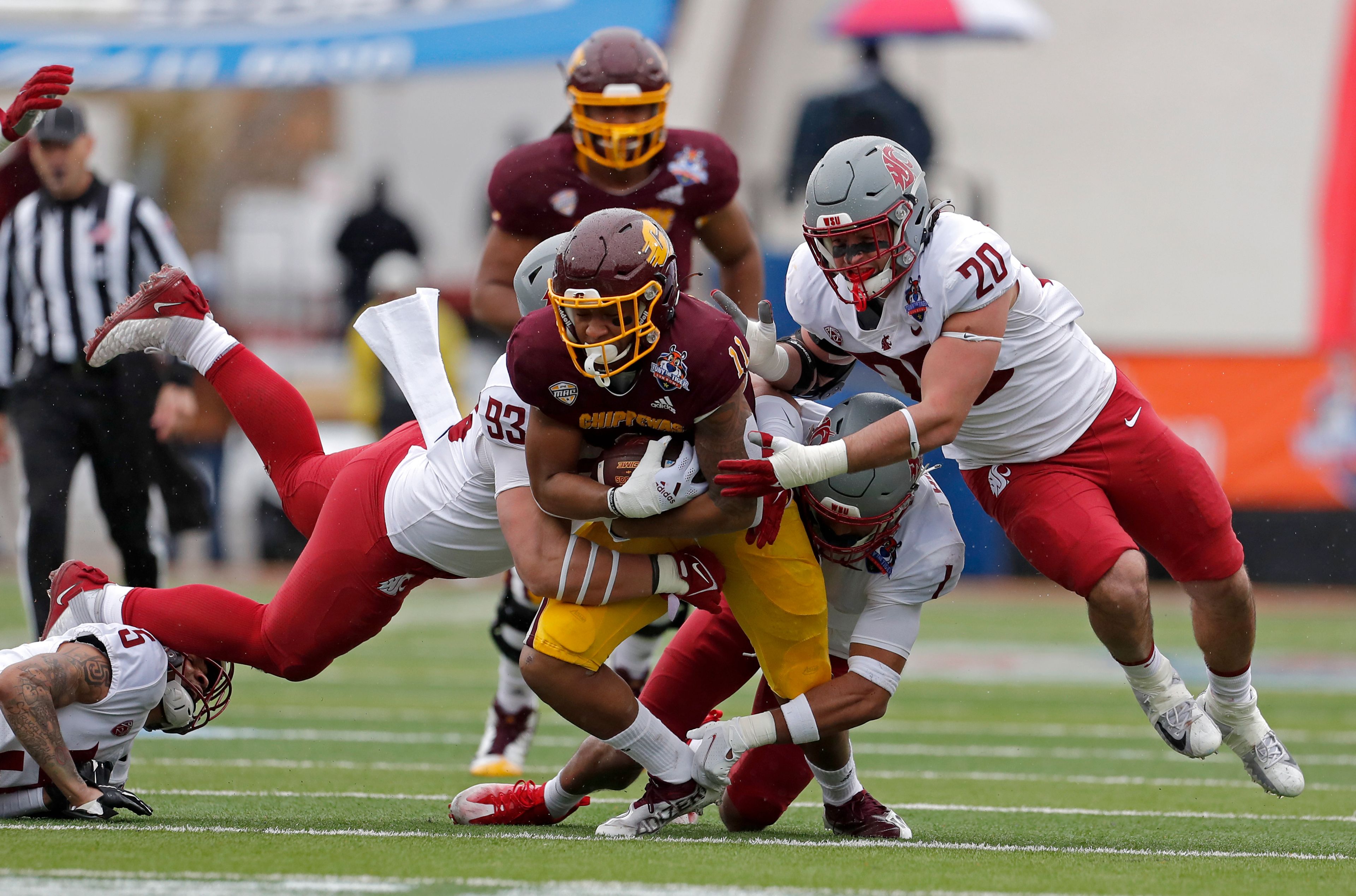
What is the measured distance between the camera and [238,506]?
12664 mm

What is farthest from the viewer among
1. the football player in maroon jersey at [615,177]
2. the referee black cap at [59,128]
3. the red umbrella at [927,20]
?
the red umbrella at [927,20]

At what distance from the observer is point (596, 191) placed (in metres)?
5.59

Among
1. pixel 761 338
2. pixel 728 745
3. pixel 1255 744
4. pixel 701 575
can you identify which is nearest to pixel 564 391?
pixel 701 575

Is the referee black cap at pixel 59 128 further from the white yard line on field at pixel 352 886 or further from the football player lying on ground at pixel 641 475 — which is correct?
the white yard line on field at pixel 352 886

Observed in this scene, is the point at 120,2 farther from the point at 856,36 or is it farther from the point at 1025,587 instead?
the point at 1025,587

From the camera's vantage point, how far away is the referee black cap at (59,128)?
5938 millimetres

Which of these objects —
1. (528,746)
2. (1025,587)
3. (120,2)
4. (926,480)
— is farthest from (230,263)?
(926,480)

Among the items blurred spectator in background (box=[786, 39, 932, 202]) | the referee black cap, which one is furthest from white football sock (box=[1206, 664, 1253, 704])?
blurred spectator in background (box=[786, 39, 932, 202])

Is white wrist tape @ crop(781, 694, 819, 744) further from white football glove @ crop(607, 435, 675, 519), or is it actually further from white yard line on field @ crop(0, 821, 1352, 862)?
white football glove @ crop(607, 435, 675, 519)

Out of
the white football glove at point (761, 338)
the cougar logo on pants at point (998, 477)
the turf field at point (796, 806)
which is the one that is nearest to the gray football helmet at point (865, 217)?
the white football glove at point (761, 338)

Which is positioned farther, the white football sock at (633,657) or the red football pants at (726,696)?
the white football sock at (633,657)

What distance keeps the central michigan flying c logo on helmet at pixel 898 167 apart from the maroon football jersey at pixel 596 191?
1216 mm

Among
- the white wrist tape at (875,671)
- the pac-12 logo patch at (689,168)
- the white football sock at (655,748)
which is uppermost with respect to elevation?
the pac-12 logo patch at (689,168)

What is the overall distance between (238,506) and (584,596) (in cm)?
895
